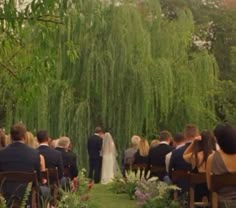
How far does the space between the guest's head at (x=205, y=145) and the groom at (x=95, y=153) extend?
14931 millimetres

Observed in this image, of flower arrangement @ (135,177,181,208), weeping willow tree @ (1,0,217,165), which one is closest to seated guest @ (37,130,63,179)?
flower arrangement @ (135,177,181,208)

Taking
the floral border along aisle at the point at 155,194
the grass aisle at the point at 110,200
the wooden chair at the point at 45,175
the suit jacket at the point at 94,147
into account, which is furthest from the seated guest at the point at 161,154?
the suit jacket at the point at 94,147

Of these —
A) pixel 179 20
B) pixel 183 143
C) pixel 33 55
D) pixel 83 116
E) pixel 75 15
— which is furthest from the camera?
pixel 179 20

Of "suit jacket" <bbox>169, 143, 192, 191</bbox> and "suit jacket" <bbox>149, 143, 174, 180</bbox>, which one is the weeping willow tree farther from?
"suit jacket" <bbox>169, 143, 192, 191</bbox>

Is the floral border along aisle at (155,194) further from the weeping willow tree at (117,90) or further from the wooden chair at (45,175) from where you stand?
the weeping willow tree at (117,90)

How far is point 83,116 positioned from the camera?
3109 cm

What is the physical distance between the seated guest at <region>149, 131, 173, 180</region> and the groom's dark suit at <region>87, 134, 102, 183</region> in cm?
941

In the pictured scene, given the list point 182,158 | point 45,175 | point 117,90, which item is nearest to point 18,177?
point 45,175

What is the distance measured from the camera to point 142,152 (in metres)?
21.4

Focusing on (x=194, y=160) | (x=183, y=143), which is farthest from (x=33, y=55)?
(x=183, y=143)

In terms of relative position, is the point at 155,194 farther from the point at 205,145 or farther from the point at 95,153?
the point at 95,153

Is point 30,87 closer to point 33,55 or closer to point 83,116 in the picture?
point 33,55

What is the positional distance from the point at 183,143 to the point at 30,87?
7.45 meters

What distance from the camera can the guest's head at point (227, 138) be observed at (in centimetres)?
984
